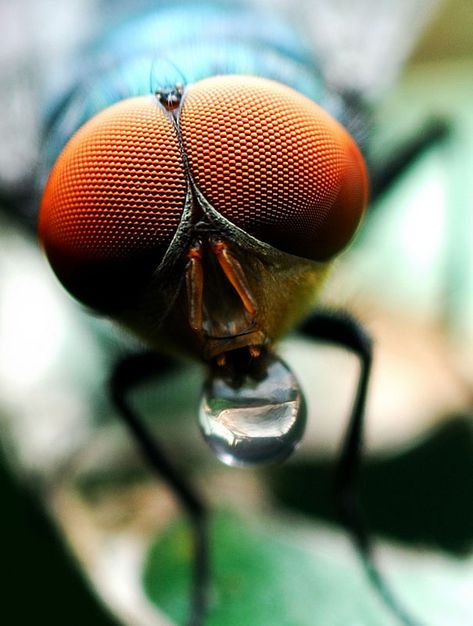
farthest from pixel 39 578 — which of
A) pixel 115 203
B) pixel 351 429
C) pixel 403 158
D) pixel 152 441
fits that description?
pixel 403 158

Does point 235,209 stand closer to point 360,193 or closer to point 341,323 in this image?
point 360,193

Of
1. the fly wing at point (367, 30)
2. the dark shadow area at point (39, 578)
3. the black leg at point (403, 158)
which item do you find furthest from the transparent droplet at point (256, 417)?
the fly wing at point (367, 30)

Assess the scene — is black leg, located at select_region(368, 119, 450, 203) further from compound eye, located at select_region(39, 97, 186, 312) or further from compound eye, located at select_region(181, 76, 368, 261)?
compound eye, located at select_region(39, 97, 186, 312)

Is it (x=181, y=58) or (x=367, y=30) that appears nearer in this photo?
(x=181, y=58)

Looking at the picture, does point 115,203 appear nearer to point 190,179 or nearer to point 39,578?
point 190,179

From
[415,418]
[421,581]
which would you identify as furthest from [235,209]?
[415,418]

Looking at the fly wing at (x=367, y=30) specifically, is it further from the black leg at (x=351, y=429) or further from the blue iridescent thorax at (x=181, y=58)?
the black leg at (x=351, y=429)
